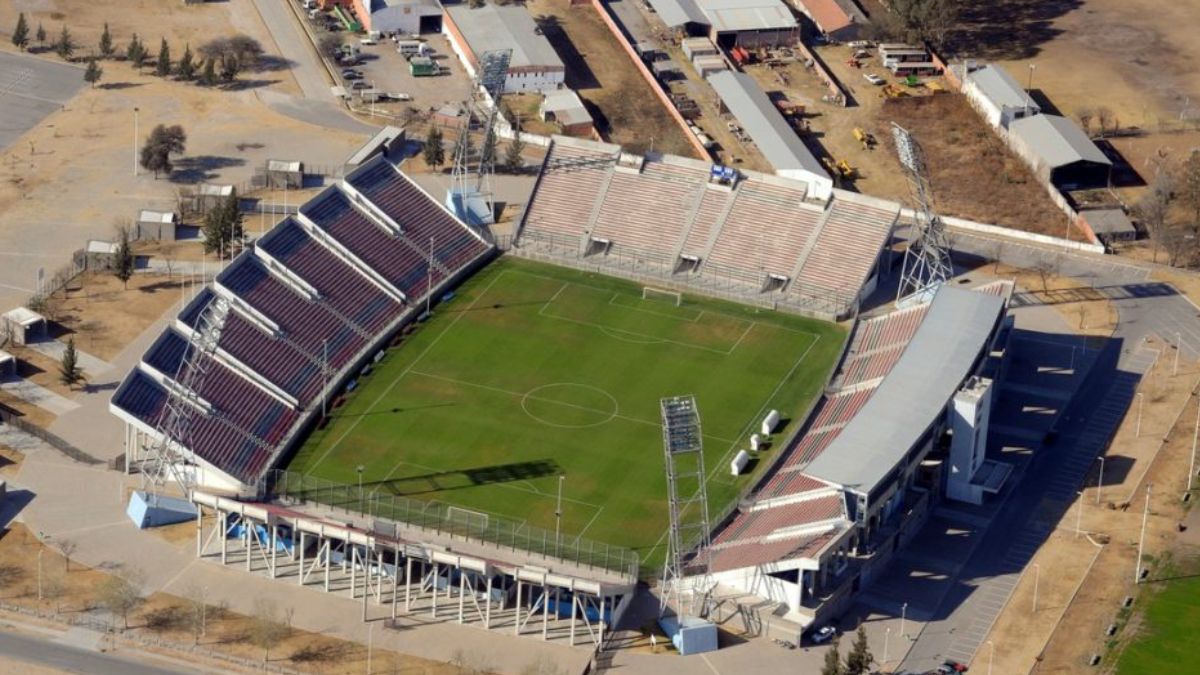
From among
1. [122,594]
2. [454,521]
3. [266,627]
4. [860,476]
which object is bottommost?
[266,627]

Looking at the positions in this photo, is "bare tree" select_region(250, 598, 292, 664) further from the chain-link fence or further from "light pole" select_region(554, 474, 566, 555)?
"light pole" select_region(554, 474, 566, 555)

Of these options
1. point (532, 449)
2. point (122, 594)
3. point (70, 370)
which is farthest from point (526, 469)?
point (70, 370)

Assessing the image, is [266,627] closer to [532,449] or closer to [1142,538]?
[532,449]

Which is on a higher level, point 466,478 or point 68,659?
point 466,478

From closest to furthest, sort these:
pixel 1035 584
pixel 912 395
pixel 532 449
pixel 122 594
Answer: pixel 122 594, pixel 1035 584, pixel 912 395, pixel 532 449

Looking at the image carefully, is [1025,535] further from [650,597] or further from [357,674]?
[357,674]

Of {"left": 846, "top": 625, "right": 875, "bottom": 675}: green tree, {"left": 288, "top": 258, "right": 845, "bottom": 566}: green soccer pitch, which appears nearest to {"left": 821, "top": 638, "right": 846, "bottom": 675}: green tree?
{"left": 846, "top": 625, "right": 875, "bottom": 675}: green tree

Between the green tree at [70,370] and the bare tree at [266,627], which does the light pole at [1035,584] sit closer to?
the bare tree at [266,627]
